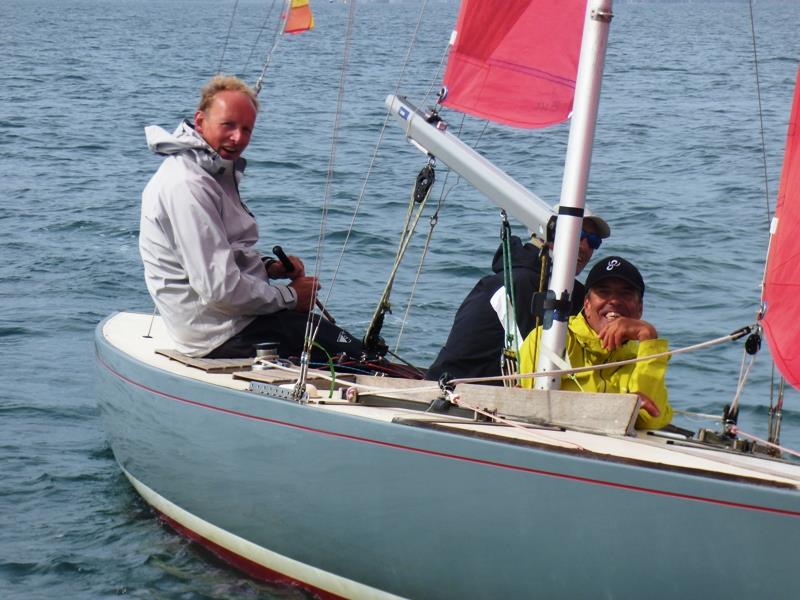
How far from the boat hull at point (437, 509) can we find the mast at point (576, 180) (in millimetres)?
411

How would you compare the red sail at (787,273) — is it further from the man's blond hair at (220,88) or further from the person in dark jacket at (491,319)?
the man's blond hair at (220,88)

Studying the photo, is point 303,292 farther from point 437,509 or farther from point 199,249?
point 437,509

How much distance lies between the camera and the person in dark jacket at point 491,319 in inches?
161

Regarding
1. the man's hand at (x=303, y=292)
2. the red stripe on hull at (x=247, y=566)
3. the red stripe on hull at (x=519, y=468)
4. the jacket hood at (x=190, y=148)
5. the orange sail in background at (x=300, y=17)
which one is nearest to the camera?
the red stripe on hull at (x=519, y=468)

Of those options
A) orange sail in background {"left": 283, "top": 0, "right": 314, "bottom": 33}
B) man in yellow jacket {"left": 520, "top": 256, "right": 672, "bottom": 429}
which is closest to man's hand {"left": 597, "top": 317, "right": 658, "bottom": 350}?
man in yellow jacket {"left": 520, "top": 256, "right": 672, "bottom": 429}

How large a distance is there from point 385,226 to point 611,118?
807 centimetres

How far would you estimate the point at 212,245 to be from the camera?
13.5 ft

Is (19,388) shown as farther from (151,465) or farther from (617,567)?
(617,567)

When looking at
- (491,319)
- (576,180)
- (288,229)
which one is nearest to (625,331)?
(576,180)

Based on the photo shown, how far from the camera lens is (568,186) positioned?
144 inches

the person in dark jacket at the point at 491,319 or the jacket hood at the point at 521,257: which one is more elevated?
the jacket hood at the point at 521,257

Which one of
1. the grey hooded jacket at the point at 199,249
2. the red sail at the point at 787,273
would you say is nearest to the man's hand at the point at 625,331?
the red sail at the point at 787,273

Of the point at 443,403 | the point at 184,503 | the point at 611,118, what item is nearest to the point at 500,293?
the point at 443,403

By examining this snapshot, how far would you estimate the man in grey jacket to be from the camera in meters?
4.10
